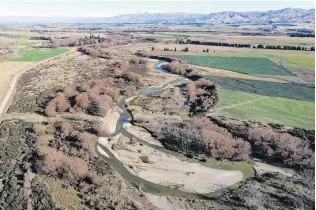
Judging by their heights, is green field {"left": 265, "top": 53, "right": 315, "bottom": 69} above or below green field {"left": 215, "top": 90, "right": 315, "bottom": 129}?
above

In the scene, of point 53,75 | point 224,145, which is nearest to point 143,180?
point 224,145

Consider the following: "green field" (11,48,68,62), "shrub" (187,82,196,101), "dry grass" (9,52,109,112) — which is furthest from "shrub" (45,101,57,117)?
"green field" (11,48,68,62)

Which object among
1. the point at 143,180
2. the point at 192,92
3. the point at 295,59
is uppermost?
the point at 295,59

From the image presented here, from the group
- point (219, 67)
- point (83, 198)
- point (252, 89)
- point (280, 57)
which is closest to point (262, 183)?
point (83, 198)

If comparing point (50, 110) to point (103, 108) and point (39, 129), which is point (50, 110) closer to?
point (39, 129)

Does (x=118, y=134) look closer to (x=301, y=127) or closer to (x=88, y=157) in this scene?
(x=88, y=157)

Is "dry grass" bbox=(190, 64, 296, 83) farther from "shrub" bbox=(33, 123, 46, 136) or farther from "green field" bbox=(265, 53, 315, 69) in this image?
"shrub" bbox=(33, 123, 46, 136)
